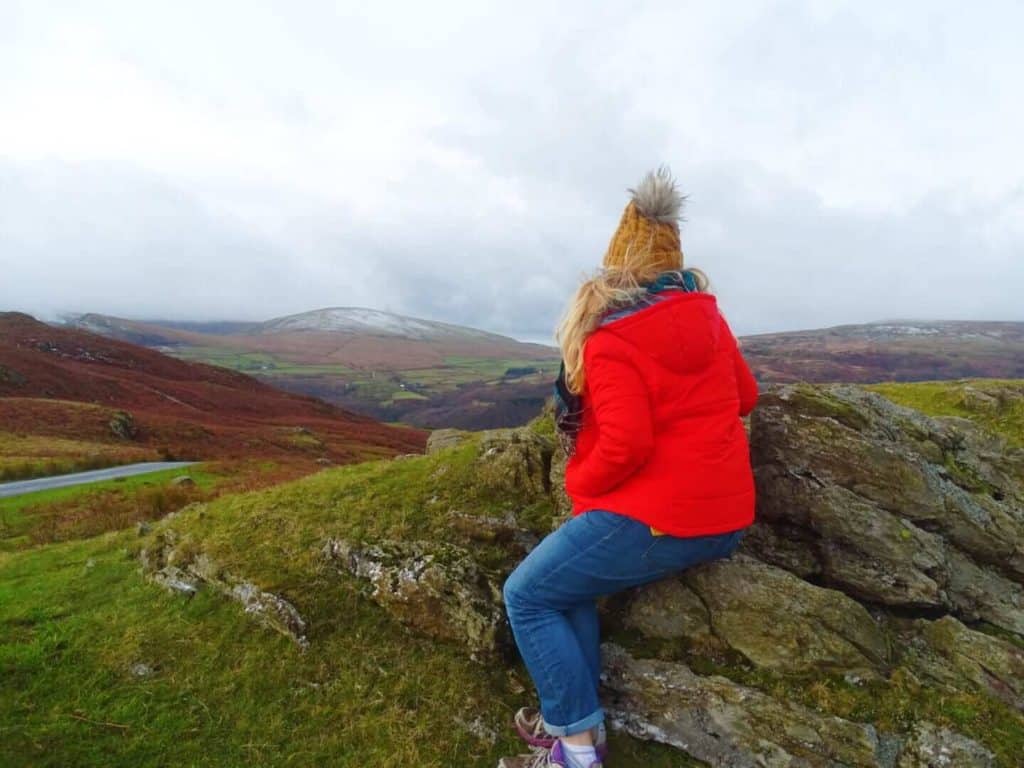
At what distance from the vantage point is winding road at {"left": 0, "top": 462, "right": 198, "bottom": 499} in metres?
29.8

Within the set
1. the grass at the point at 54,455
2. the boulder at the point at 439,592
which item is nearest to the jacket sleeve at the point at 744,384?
the boulder at the point at 439,592

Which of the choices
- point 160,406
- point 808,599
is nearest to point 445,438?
point 808,599

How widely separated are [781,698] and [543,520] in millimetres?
4429

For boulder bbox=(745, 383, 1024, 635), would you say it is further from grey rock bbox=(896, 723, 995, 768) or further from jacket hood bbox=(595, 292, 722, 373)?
jacket hood bbox=(595, 292, 722, 373)

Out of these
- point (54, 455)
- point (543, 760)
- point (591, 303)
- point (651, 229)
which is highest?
point (651, 229)

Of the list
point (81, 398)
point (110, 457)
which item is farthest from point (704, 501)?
point (81, 398)

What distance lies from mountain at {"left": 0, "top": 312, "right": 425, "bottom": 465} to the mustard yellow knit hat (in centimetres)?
5223

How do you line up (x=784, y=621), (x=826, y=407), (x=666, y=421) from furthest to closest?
(x=826, y=407) → (x=784, y=621) → (x=666, y=421)

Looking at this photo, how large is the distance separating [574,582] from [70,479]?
39.1 metres

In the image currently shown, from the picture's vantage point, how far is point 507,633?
762 centimetres

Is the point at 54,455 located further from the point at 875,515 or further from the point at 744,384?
the point at 875,515

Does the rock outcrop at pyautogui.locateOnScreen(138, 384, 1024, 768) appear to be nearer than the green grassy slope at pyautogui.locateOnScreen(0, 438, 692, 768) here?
Yes

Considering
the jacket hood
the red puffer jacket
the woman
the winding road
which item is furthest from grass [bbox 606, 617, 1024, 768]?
the winding road

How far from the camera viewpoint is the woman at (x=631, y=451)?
525 cm
